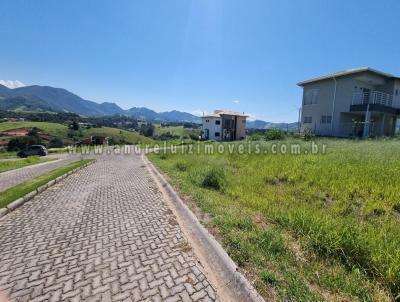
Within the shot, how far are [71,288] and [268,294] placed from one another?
2.59 meters

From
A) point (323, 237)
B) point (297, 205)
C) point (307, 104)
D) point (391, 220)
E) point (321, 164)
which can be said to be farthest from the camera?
point (307, 104)

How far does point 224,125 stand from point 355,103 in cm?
2778

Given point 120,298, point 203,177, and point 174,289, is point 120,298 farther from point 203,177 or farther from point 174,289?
point 203,177

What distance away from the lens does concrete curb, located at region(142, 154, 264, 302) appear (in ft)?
8.76

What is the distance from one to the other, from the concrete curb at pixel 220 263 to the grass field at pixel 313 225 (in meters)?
0.14

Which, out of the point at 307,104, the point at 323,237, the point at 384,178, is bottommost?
the point at 323,237

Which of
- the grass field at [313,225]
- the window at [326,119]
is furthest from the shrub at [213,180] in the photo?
the window at [326,119]

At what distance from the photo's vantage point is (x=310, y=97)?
26.3 m

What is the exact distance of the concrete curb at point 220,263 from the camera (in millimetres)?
2669

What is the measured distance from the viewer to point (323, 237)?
3523 mm

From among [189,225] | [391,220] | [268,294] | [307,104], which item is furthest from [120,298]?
[307,104]

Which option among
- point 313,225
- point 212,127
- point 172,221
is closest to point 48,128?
point 212,127

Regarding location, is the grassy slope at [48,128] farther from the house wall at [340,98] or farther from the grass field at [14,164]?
the house wall at [340,98]

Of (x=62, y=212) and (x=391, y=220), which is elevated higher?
(x=391, y=220)
